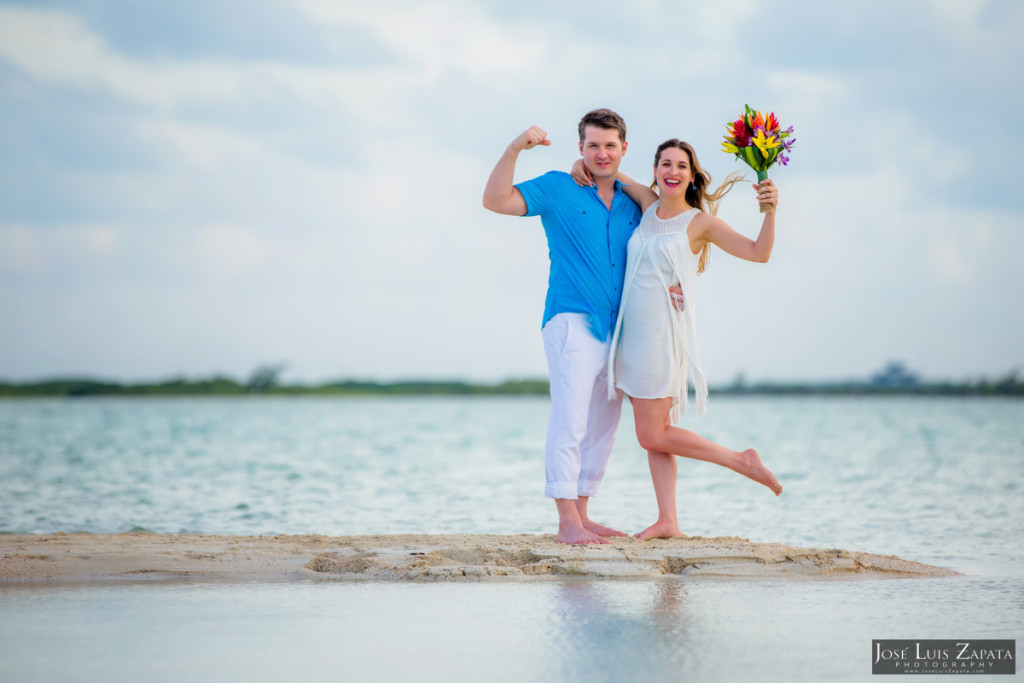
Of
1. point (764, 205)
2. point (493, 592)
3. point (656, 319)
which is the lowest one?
point (493, 592)

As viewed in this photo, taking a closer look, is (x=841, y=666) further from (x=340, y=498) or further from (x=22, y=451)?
(x=22, y=451)

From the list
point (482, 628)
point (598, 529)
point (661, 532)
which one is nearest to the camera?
point (482, 628)

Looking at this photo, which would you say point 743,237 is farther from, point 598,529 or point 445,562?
point 445,562

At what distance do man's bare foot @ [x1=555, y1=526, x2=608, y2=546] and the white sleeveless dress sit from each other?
0.68 m

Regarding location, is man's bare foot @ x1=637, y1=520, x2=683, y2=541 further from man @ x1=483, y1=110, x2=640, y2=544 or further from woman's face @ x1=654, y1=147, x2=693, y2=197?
woman's face @ x1=654, y1=147, x2=693, y2=197

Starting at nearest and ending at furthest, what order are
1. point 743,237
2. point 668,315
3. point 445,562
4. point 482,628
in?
point 482,628 → point 445,562 → point 743,237 → point 668,315

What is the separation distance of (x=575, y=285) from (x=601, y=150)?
2.21 ft

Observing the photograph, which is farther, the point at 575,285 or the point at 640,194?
the point at 640,194

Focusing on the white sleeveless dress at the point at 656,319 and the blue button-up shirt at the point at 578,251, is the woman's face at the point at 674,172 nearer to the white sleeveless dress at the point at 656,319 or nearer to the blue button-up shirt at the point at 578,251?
the white sleeveless dress at the point at 656,319

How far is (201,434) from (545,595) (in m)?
20.1

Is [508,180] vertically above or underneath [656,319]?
above

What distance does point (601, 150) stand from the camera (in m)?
4.80

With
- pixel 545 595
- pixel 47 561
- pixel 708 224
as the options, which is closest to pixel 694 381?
pixel 708 224

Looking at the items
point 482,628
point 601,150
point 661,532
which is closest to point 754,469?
point 661,532
